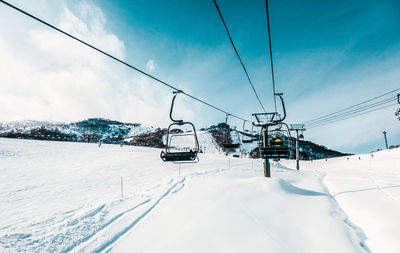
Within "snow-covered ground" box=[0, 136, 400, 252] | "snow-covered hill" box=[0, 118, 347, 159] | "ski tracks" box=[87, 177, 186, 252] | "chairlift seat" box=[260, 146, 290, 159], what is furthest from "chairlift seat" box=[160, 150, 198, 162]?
"snow-covered hill" box=[0, 118, 347, 159]

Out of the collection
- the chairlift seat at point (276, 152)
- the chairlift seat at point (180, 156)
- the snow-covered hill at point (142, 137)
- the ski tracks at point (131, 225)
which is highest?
the snow-covered hill at point (142, 137)

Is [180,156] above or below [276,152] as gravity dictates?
below

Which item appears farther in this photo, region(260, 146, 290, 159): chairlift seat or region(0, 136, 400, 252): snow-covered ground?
region(260, 146, 290, 159): chairlift seat

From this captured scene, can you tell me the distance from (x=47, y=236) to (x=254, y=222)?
7.33m

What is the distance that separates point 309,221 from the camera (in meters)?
A: 7.76

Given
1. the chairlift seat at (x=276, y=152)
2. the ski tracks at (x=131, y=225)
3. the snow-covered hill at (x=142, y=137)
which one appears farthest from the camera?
the snow-covered hill at (x=142, y=137)

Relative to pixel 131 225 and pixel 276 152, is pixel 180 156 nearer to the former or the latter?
pixel 131 225

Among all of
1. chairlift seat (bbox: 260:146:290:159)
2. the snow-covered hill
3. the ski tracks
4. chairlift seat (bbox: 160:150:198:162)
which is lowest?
the ski tracks

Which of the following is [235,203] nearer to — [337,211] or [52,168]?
[337,211]

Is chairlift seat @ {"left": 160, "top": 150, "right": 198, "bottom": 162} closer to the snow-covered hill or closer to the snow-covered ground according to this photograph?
the snow-covered ground

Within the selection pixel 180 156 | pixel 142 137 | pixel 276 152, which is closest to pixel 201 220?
pixel 180 156

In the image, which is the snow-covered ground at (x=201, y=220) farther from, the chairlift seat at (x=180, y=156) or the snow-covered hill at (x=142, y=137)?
the snow-covered hill at (x=142, y=137)

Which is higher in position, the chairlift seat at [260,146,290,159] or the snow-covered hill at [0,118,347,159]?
the snow-covered hill at [0,118,347,159]

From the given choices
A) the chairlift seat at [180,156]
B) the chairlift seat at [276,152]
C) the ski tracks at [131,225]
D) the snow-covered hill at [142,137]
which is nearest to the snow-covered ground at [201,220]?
the ski tracks at [131,225]
